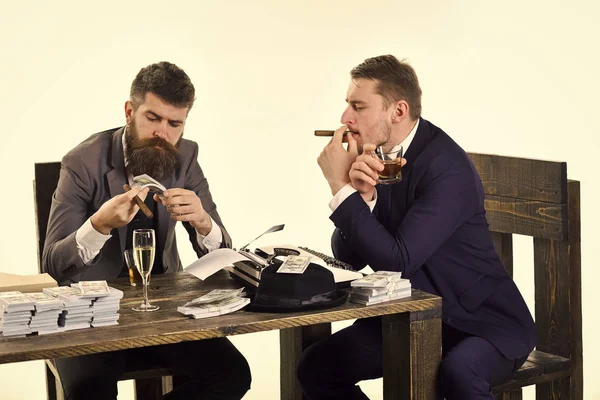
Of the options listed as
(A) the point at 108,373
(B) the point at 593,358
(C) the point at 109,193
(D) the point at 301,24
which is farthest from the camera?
(D) the point at 301,24

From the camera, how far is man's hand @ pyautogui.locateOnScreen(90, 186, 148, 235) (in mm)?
3221

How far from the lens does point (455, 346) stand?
305 cm

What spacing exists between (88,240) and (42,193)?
455 millimetres

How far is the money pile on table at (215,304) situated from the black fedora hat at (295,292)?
0.04m

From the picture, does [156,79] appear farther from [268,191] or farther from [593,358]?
[593,358]

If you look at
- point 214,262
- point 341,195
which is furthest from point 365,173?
point 214,262

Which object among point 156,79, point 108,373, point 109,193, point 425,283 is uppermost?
point 156,79

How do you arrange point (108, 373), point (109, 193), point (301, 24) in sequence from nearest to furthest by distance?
point (108, 373) < point (109, 193) < point (301, 24)

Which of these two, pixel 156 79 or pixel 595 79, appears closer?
pixel 156 79

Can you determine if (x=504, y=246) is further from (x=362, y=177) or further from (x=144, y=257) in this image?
(x=144, y=257)

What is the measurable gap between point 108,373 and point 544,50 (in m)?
4.44

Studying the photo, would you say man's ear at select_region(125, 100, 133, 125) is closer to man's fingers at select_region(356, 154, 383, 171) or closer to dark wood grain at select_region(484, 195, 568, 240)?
man's fingers at select_region(356, 154, 383, 171)

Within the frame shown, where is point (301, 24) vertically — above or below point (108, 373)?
above

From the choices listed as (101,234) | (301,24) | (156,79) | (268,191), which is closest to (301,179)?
(268,191)
